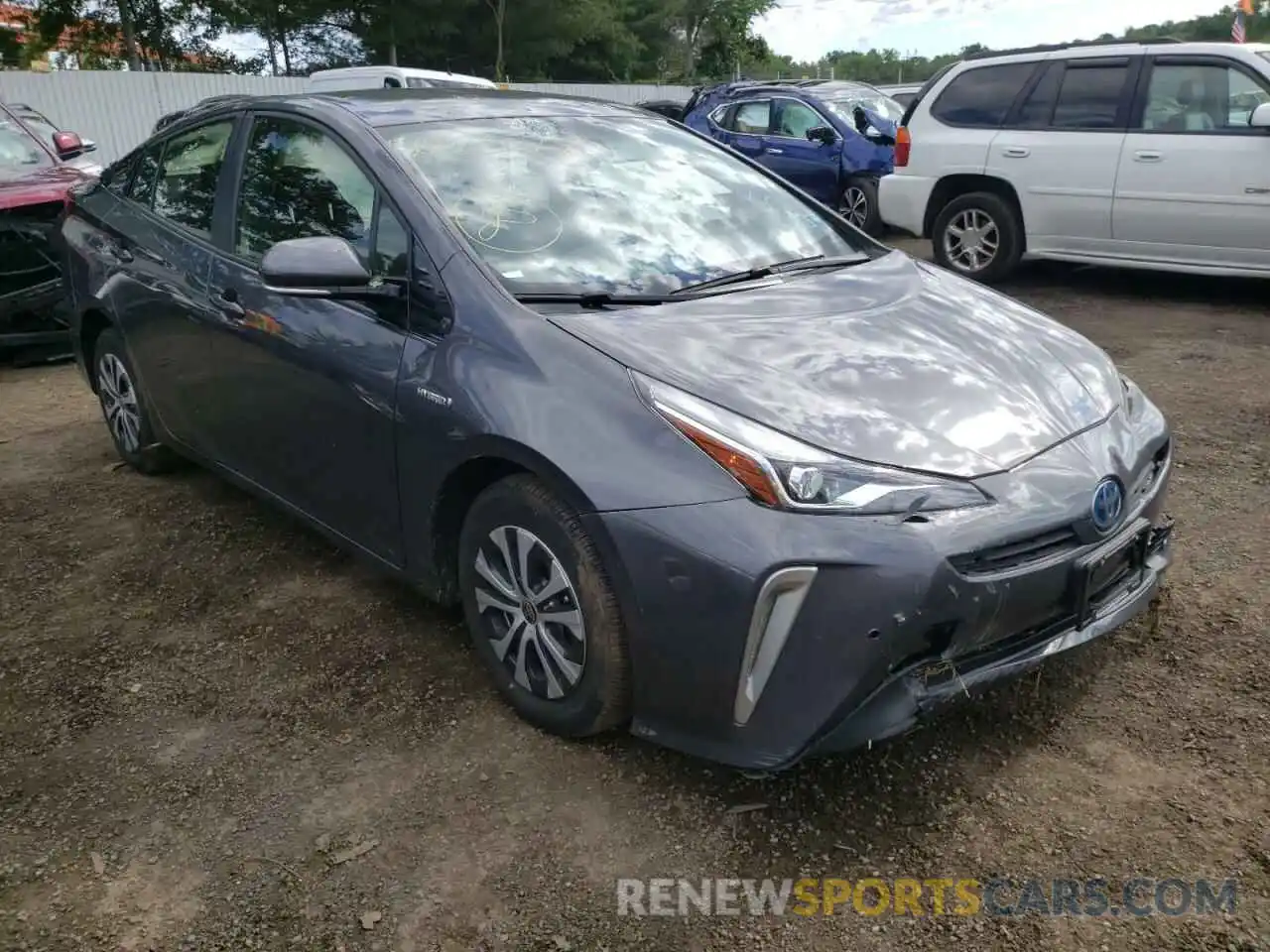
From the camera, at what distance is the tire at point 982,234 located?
318 inches

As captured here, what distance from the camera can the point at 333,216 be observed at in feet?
10.7

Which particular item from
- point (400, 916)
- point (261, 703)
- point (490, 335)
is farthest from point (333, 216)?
point (400, 916)

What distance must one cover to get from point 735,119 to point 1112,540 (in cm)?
1066

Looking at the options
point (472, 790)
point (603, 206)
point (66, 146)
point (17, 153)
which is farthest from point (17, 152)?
point (472, 790)

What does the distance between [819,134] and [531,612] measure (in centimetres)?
982

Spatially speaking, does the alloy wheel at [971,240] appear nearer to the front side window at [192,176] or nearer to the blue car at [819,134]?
the blue car at [819,134]

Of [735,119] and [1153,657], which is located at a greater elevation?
[735,119]

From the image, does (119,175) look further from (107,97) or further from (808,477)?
(107,97)

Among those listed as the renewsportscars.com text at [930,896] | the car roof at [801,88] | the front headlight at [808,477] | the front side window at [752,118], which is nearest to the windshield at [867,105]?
the car roof at [801,88]

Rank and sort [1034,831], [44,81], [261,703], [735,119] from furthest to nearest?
1. [44,81]
2. [735,119]
3. [261,703]
4. [1034,831]

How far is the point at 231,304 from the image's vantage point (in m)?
3.58

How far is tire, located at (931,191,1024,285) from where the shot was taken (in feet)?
26.5

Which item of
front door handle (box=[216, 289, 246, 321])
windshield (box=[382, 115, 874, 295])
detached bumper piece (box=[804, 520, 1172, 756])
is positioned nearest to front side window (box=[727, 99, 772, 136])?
windshield (box=[382, 115, 874, 295])

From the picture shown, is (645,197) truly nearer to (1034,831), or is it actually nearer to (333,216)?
(333,216)
